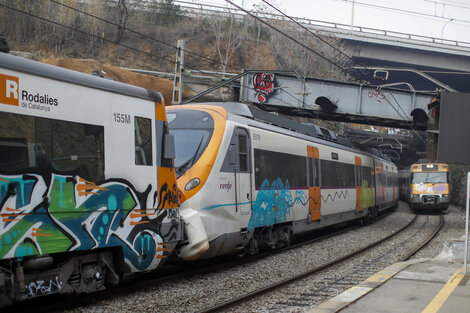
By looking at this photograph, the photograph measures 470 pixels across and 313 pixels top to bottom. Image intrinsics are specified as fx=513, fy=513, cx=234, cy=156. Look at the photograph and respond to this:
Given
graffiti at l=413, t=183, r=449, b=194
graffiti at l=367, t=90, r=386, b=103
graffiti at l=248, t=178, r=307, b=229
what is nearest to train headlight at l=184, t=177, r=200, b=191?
graffiti at l=248, t=178, r=307, b=229

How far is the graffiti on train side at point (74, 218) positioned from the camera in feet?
17.5

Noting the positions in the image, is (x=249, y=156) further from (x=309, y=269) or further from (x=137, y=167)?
(x=137, y=167)

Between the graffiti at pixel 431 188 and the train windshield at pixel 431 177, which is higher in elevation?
the train windshield at pixel 431 177

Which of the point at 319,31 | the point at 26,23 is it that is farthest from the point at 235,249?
the point at 319,31

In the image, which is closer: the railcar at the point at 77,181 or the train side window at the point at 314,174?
the railcar at the point at 77,181

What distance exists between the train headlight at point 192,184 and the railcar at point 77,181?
35.9 inches

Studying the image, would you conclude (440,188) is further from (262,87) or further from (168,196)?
(168,196)

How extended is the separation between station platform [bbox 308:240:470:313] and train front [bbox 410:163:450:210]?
2169cm

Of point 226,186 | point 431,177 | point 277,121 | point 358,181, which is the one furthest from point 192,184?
point 431,177

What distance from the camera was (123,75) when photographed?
28.4m

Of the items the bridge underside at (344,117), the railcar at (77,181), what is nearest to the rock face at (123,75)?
the bridge underside at (344,117)

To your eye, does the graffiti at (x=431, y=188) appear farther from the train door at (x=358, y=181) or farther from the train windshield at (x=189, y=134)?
the train windshield at (x=189, y=134)

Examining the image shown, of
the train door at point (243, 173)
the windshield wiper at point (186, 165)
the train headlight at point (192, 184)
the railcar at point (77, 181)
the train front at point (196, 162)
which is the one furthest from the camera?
the train door at point (243, 173)

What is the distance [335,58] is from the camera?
44438mm
